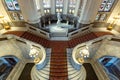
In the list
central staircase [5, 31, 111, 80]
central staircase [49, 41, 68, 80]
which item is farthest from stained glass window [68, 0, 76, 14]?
central staircase [49, 41, 68, 80]

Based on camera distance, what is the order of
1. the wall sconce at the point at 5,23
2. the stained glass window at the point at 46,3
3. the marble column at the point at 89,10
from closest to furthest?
the marble column at the point at 89,10 → the wall sconce at the point at 5,23 → the stained glass window at the point at 46,3

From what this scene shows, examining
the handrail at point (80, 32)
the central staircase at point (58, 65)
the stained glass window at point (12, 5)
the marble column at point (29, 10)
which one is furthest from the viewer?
the handrail at point (80, 32)

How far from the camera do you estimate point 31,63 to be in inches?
537

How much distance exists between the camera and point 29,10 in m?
13.6

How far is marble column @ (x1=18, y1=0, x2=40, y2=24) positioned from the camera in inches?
509

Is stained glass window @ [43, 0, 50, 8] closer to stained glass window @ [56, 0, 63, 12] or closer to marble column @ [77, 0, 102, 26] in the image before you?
stained glass window @ [56, 0, 63, 12]

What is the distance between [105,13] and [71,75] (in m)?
10.7

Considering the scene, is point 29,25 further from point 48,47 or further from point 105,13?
point 105,13

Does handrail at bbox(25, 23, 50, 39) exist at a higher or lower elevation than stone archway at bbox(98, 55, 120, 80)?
higher

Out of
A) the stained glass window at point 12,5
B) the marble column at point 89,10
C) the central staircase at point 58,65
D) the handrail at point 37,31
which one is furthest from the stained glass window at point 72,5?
the stained glass window at point 12,5

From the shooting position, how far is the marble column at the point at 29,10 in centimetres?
1292

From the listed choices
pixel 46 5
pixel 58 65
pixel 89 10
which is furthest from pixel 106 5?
pixel 58 65

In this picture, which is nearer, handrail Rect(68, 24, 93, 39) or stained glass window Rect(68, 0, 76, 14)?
handrail Rect(68, 24, 93, 39)

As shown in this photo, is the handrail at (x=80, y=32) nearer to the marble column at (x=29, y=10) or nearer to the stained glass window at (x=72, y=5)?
the stained glass window at (x=72, y=5)
